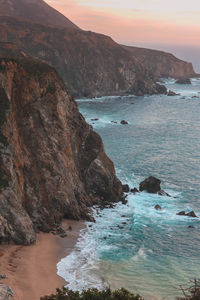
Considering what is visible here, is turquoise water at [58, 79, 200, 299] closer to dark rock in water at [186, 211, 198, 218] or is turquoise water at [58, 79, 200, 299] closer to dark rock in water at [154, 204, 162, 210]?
dark rock in water at [154, 204, 162, 210]

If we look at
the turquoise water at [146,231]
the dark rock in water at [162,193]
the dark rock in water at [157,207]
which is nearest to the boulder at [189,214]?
the turquoise water at [146,231]

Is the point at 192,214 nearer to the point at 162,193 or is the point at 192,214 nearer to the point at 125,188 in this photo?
the point at 162,193

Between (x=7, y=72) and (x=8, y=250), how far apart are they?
61.2 ft

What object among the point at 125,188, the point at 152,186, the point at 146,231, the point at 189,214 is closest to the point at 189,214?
the point at 189,214

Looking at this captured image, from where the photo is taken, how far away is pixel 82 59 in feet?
550

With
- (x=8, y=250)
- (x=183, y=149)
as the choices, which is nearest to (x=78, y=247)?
(x=8, y=250)

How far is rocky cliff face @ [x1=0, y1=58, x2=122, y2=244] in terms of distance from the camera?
31.3m

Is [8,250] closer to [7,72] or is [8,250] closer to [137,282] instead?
[137,282]

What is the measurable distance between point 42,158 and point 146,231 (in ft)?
44.0

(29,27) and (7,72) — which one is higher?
(29,27)

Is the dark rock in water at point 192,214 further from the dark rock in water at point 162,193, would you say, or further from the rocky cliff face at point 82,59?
the rocky cliff face at point 82,59

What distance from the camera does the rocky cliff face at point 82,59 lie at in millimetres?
157625

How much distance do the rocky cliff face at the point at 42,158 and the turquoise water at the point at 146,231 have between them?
353 centimetres

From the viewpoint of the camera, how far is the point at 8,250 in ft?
93.9
